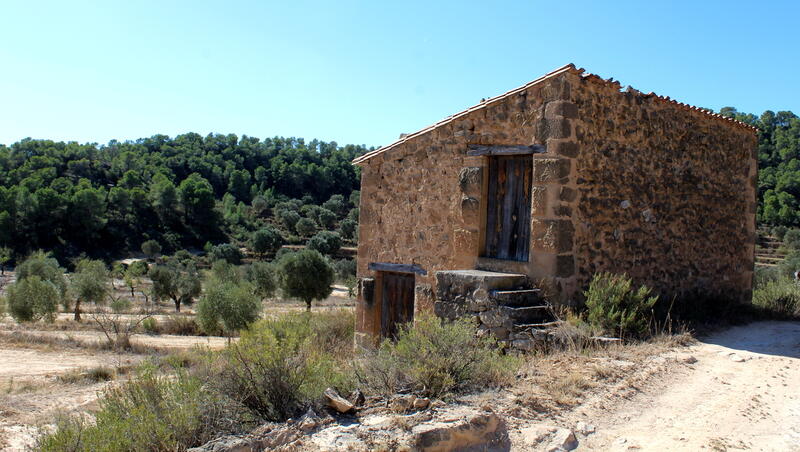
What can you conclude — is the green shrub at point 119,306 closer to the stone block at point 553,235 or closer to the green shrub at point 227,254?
the green shrub at point 227,254

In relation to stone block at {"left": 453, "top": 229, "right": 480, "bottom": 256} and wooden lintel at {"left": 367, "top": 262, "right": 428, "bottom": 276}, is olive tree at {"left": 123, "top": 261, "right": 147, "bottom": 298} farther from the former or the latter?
stone block at {"left": 453, "top": 229, "right": 480, "bottom": 256}

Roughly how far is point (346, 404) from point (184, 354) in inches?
408

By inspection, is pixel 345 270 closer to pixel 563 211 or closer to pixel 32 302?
pixel 32 302

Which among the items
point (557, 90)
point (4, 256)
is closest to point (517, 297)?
point (557, 90)

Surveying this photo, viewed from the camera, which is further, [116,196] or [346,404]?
[116,196]

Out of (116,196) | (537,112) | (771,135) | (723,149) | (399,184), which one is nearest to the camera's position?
(537,112)

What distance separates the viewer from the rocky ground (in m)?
3.61

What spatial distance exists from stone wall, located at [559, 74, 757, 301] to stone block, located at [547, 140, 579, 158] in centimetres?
2

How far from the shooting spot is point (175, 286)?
1172 inches

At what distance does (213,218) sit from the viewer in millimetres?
49875

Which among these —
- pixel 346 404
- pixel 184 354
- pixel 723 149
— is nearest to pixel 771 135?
pixel 723 149

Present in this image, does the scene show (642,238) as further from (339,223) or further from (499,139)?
(339,223)

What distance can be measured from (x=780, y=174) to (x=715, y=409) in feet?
101

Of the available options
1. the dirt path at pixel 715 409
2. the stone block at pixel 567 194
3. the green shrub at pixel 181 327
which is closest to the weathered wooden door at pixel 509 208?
the stone block at pixel 567 194
